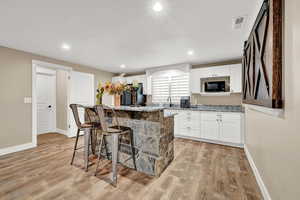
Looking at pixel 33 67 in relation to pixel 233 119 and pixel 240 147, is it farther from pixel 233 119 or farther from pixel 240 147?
pixel 240 147

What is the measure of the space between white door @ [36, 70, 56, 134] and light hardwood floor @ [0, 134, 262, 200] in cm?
215

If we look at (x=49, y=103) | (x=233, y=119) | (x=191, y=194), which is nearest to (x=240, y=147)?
(x=233, y=119)

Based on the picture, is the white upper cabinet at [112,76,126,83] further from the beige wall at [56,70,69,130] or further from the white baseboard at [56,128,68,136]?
the white baseboard at [56,128,68,136]

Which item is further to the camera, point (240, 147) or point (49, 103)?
point (49, 103)

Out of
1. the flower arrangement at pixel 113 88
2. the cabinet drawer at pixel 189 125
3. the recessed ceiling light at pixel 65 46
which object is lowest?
the cabinet drawer at pixel 189 125

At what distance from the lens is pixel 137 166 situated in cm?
222

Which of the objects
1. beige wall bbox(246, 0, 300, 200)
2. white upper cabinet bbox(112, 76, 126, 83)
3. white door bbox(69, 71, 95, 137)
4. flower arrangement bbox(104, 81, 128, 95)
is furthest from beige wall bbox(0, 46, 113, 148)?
beige wall bbox(246, 0, 300, 200)

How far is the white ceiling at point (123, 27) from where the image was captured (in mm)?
1681

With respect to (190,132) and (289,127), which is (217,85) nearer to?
(190,132)

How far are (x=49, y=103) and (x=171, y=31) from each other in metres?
5.06

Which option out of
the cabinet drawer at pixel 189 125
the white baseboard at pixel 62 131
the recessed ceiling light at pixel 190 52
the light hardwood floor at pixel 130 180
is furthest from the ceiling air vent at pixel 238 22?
the white baseboard at pixel 62 131

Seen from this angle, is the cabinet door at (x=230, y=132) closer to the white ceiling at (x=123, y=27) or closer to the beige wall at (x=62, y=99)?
the white ceiling at (x=123, y=27)

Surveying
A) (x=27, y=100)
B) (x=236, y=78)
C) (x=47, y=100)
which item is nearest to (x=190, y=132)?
(x=236, y=78)

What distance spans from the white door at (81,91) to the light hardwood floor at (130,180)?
1568 mm
